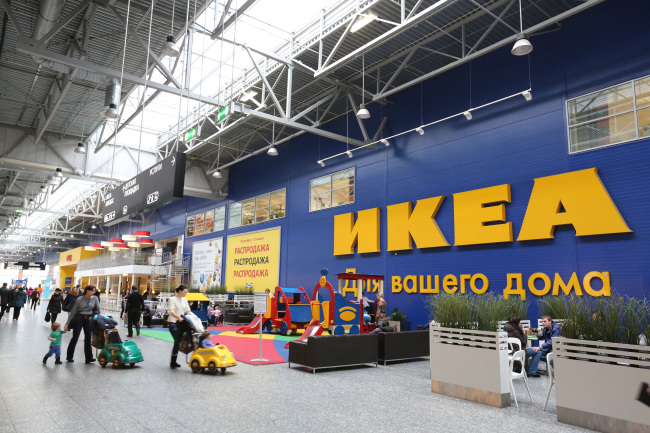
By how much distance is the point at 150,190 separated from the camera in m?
9.27

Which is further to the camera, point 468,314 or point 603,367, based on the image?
point 468,314

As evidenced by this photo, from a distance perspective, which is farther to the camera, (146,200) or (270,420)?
(146,200)

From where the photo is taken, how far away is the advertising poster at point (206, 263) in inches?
953

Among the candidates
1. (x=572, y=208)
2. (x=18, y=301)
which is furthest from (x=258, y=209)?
(x=572, y=208)

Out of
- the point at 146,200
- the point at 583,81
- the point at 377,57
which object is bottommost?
the point at 146,200

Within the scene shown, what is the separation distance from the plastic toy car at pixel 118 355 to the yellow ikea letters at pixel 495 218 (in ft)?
27.4

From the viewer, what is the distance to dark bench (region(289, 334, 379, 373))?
7961mm

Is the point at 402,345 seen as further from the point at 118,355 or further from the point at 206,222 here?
the point at 206,222

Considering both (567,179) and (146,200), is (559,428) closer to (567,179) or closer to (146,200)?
(567,179)

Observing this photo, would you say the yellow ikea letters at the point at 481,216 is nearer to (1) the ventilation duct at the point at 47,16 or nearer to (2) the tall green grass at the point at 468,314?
(2) the tall green grass at the point at 468,314

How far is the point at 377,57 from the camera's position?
1332cm

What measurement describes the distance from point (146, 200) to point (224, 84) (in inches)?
344

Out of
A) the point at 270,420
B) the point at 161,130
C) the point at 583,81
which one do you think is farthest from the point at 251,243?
the point at 270,420

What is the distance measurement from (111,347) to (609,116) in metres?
11.4
